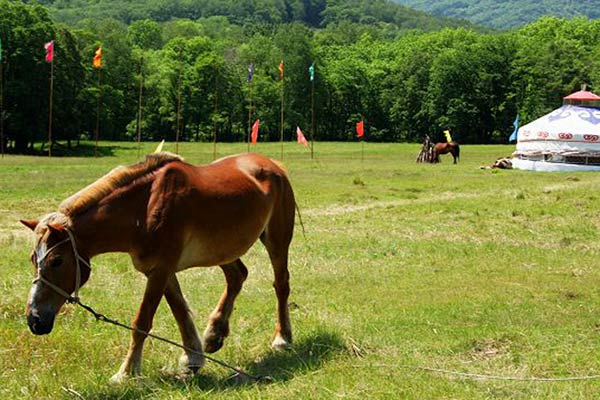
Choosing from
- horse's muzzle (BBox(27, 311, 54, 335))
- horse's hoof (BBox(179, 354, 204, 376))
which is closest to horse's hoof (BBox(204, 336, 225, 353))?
horse's hoof (BBox(179, 354, 204, 376))

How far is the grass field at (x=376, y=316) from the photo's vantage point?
5.29 metres

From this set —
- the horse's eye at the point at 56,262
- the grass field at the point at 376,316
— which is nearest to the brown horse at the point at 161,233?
the horse's eye at the point at 56,262

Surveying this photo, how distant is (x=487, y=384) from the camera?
212 inches

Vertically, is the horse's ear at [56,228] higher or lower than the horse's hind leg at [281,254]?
higher

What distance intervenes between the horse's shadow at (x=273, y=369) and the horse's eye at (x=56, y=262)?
0.99m

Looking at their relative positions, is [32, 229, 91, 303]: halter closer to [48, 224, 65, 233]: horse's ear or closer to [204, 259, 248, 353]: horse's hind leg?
[48, 224, 65, 233]: horse's ear

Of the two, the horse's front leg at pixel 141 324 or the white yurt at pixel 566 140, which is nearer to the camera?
the horse's front leg at pixel 141 324

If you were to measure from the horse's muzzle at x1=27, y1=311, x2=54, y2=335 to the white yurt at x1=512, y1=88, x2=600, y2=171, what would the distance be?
33271 millimetres

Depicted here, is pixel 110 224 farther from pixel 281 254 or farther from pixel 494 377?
pixel 494 377

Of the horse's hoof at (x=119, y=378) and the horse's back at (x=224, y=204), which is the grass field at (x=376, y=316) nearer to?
the horse's hoof at (x=119, y=378)

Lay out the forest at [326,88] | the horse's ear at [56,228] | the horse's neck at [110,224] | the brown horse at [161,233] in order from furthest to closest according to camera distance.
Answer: the forest at [326,88]
the horse's neck at [110,224]
the brown horse at [161,233]
the horse's ear at [56,228]

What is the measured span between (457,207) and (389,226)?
3.71 metres

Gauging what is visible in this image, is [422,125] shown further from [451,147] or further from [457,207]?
[457,207]

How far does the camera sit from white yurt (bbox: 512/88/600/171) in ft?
112
